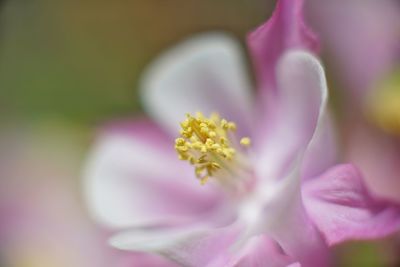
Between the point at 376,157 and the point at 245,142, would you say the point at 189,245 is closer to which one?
the point at 245,142

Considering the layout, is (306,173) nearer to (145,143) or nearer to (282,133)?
(282,133)

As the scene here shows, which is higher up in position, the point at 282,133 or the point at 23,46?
the point at 23,46

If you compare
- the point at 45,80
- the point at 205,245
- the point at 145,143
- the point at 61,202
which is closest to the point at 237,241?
the point at 205,245

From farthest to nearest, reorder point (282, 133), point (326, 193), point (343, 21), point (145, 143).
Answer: point (343, 21) < point (145, 143) < point (282, 133) < point (326, 193)

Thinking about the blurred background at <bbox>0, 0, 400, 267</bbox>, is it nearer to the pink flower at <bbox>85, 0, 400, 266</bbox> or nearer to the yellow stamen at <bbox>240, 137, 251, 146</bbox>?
the pink flower at <bbox>85, 0, 400, 266</bbox>

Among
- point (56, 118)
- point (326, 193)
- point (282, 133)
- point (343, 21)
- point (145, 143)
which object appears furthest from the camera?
point (56, 118)

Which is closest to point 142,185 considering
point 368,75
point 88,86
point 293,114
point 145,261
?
point 145,261
